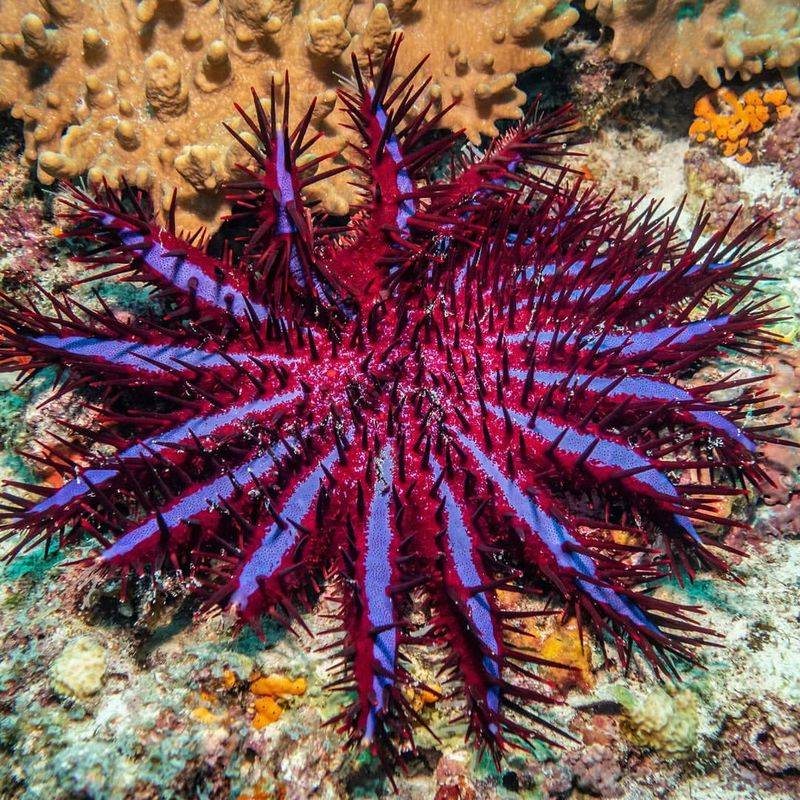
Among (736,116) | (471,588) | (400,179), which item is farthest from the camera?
(736,116)

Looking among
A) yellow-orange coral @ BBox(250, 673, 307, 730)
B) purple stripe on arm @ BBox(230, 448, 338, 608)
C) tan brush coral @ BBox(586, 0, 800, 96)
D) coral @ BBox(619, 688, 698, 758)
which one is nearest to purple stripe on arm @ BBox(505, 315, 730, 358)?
purple stripe on arm @ BBox(230, 448, 338, 608)

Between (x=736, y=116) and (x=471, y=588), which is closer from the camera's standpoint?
(x=471, y=588)

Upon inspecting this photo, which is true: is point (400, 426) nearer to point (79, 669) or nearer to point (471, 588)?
point (471, 588)

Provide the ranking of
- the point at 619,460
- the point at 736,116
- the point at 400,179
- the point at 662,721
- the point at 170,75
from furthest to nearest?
the point at 736,116 → the point at 170,75 → the point at 400,179 → the point at 662,721 → the point at 619,460

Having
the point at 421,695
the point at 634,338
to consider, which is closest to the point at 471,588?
the point at 421,695

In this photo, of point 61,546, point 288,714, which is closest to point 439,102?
point 61,546

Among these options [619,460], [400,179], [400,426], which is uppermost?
[400,179]

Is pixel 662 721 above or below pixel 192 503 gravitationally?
below
